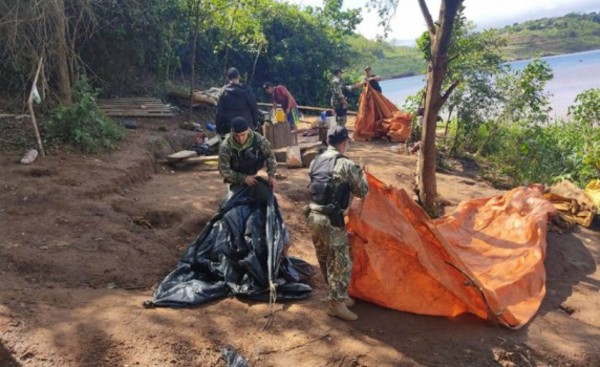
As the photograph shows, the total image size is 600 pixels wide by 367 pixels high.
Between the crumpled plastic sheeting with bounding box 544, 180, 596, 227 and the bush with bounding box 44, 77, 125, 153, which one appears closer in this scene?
the crumpled plastic sheeting with bounding box 544, 180, 596, 227

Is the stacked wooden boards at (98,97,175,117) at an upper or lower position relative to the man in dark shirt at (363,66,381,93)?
lower

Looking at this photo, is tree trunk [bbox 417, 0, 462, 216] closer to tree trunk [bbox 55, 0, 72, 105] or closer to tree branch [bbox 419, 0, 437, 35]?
tree branch [bbox 419, 0, 437, 35]

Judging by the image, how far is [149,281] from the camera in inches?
179

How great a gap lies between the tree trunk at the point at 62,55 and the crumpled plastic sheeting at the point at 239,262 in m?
5.13

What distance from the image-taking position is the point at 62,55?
815 centimetres

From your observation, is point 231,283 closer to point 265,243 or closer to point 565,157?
point 265,243

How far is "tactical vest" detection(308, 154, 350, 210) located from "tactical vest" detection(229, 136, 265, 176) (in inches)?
40.3

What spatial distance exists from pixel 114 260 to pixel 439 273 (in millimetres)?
3022

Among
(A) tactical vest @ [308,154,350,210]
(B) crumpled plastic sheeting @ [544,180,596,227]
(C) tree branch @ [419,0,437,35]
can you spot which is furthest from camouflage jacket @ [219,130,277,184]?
(B) crumpled plastic sheeting @ [544,180,596,227]

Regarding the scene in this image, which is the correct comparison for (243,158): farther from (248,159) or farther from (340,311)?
(340,311)

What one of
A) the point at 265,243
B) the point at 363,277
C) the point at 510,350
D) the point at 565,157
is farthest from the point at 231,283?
the point at 565,157

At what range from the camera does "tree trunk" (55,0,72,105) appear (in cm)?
775

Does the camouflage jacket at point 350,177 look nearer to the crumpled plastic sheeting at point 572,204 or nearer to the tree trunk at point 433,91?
the tree trunk at point 433,91

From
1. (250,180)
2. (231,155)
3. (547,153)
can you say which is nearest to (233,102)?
(231,155)
